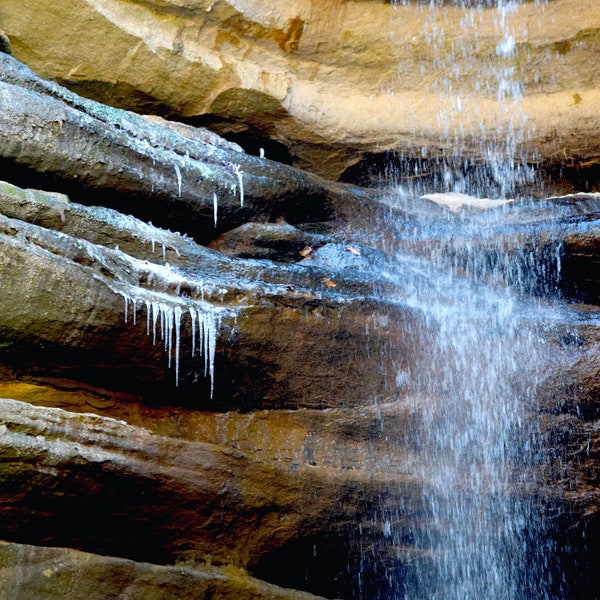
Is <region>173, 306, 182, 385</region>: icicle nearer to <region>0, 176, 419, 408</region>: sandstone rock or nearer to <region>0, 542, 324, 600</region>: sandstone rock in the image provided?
<region>0, 176, 419, 408</region>: sandstone rock

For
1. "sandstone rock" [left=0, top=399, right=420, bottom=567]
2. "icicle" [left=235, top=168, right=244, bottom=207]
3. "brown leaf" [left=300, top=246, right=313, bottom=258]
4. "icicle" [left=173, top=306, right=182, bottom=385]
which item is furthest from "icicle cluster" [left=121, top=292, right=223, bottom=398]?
"icicle" [left=235, top=168, right=244, bottom=207]

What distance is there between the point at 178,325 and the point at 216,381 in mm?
426

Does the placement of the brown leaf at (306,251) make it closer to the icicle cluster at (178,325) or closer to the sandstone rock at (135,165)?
the sandstone rock at (135,165)

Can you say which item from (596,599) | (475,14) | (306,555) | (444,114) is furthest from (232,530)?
(475,14)

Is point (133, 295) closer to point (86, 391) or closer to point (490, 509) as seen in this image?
point (86, 391)

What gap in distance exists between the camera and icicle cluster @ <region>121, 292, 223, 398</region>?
4305 mm

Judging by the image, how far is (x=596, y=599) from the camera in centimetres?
480

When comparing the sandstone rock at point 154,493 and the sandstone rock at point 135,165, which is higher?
the sandstone rock at point 135,165

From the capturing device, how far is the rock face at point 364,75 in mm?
7578

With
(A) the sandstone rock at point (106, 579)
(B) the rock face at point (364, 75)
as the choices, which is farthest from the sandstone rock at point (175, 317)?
(B) the rock face at point (364, 75)

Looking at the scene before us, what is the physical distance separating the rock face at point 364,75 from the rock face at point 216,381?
70.9 inches

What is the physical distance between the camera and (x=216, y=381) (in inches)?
179

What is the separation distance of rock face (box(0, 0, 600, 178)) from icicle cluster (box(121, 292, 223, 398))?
12.4 feet

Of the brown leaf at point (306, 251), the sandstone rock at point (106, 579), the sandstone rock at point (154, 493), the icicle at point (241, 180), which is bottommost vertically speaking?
the sandstone rock at point (106, 579)
